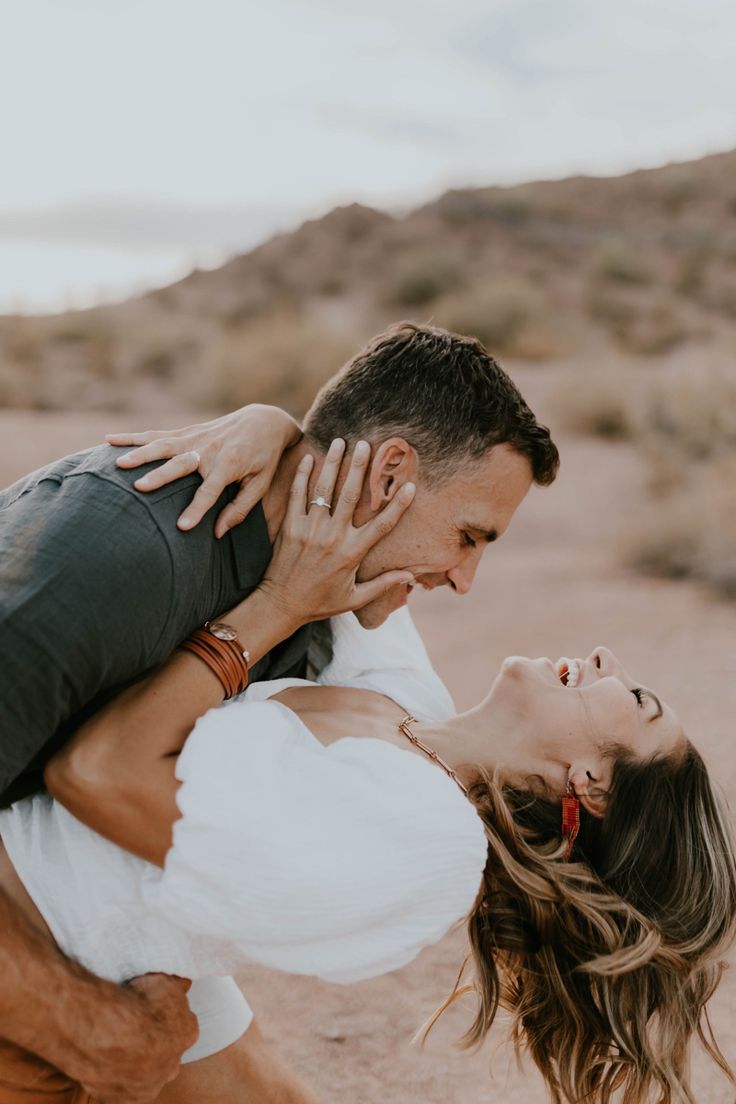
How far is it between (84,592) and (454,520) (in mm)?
992

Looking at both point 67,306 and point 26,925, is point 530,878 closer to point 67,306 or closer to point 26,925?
point 26,925

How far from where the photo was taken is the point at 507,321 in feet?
74.9

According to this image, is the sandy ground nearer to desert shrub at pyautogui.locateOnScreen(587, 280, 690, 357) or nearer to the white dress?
the white dress

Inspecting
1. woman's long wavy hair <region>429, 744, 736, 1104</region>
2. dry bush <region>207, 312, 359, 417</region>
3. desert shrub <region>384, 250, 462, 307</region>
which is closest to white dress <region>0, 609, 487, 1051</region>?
woman's long wavy hair <region>429, 744, 736, 1104</region>

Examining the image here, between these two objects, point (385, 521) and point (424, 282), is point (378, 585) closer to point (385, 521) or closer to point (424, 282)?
point (385, 521)

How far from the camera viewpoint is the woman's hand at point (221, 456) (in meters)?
2.27

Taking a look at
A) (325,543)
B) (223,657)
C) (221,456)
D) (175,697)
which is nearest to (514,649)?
(325,543)

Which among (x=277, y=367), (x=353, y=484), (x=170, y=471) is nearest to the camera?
(x=170, y=471)

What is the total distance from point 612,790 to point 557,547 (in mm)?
8359

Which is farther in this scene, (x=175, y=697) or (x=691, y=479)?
(x=691, y=479)

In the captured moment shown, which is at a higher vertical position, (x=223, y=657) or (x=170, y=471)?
(x=170, y=471)

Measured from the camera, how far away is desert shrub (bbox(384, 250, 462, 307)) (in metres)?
28.1

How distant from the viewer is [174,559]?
2.13 m

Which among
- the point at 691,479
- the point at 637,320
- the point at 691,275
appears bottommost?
the point at 691,479
